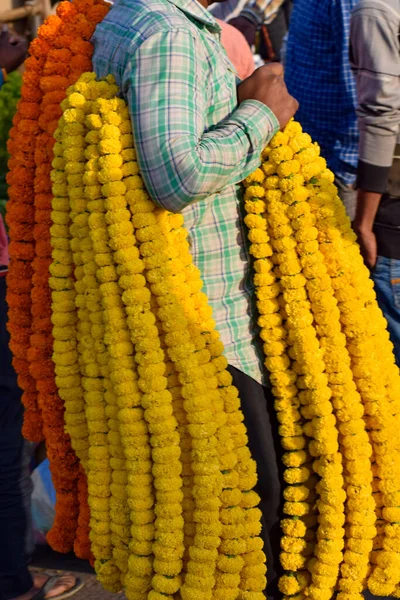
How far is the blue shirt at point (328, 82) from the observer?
318 cm

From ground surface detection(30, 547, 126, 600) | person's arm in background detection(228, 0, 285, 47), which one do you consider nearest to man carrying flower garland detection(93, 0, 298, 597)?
ground surface detection(30, 547, 126, 600)

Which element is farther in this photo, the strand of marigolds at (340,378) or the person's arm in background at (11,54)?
the person's arm in background at (11,54)

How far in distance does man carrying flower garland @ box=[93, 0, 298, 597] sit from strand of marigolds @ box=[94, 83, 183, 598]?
6cm

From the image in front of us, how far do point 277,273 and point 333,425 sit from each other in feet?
1.30

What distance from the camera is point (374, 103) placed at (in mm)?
2869

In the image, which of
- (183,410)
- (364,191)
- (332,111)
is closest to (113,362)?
(183,410)

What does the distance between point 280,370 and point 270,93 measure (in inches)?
26.8

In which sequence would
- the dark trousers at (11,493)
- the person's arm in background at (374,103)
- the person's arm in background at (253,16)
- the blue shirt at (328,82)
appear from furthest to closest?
the person's arm in background at (253,16) < the dark trousers at (11,493) < the blue shirt at (328,82) < the person's arm in background at (374,103)

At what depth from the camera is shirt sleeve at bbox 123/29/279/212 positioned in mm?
1836

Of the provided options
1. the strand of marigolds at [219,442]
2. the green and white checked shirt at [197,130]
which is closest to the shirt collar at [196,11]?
the green and white checked shirt at [197,130]

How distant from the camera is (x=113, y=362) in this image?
6.39 feet

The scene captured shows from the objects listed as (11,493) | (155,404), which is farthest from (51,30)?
(11,493)

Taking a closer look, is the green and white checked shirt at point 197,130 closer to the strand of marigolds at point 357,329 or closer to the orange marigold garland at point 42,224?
the orange marigold garland at point 42,224

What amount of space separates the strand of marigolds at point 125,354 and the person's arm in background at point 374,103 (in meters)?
1.21
